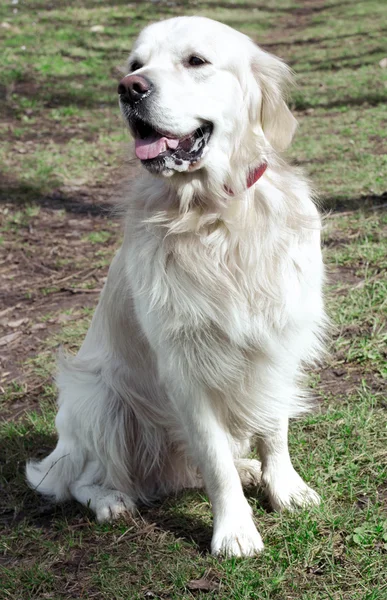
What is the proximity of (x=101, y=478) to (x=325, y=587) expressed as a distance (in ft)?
3.44

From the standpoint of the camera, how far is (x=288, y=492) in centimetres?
270

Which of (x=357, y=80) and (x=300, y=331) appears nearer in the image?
(x=300, y=331)

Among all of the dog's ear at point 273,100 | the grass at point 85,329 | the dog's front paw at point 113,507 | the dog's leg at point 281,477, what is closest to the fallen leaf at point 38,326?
the grass at point 85,329

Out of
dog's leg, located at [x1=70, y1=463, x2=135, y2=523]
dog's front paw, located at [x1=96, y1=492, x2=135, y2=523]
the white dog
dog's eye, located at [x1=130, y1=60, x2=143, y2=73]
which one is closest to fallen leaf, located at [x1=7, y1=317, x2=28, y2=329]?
dog's leg, located at [x1=70, y1=463, x2=135, y2=523]

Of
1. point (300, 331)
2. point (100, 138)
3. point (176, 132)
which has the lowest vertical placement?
point (100, 138)

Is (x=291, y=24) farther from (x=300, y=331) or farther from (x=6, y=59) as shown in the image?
(x=300, y=331)

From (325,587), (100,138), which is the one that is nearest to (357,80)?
(100,138)

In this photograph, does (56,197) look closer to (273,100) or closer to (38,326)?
(38,326)

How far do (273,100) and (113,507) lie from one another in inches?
63.8

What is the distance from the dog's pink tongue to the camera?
7.61ft

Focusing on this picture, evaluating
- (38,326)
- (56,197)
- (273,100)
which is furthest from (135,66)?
(56,197)

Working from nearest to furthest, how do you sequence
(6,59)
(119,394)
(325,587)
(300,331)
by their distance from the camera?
(325,587)
(300,331)
(119,394)
(6,59)

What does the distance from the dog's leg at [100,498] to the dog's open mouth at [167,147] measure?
1.31 meters

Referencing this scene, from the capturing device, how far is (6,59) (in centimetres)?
1007
